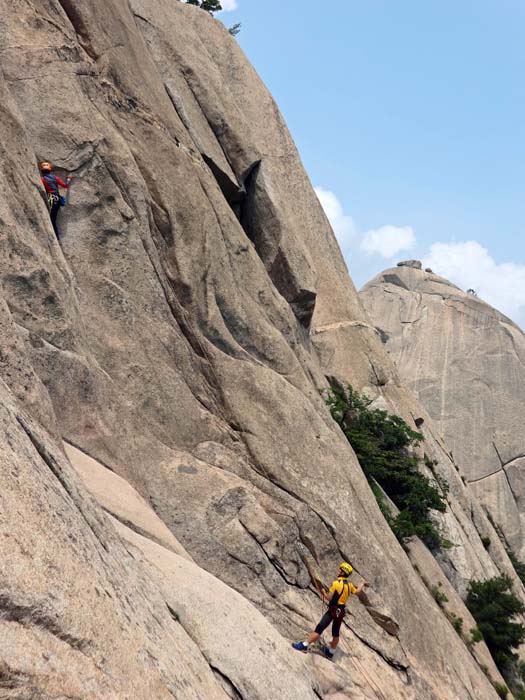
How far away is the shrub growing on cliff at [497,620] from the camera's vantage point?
76.4ft


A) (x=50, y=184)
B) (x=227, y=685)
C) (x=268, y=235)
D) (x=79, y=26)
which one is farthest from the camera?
(x=268, y=235)

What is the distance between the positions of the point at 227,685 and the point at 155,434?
658cm

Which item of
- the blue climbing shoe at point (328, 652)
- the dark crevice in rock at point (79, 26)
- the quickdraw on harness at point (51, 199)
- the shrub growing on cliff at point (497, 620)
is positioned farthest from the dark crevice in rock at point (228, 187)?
the shrub growing on cliff at point (497, 620)

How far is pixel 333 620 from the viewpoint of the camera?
12.0 metres

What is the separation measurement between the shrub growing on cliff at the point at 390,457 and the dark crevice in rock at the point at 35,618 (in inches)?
690

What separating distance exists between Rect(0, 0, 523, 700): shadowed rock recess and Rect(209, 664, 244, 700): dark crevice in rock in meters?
0.05

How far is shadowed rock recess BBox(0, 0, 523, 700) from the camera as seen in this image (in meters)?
5.99

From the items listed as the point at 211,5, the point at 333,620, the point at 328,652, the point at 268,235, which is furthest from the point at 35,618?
the point at 211,5

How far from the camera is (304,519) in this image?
14.6 metres

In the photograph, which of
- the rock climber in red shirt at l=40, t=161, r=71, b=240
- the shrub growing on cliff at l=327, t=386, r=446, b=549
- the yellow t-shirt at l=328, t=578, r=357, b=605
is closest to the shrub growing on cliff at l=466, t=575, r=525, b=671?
the shrub growing on cliff at l=327, t=386, r=446, b=549

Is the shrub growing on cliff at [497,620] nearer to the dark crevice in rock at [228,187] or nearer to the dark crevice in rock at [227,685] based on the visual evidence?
the dark crevice in rock at [228,187]

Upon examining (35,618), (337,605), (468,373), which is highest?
(468,373)

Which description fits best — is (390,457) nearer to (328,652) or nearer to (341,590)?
(341,590)

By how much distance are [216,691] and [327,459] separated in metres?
9.20
